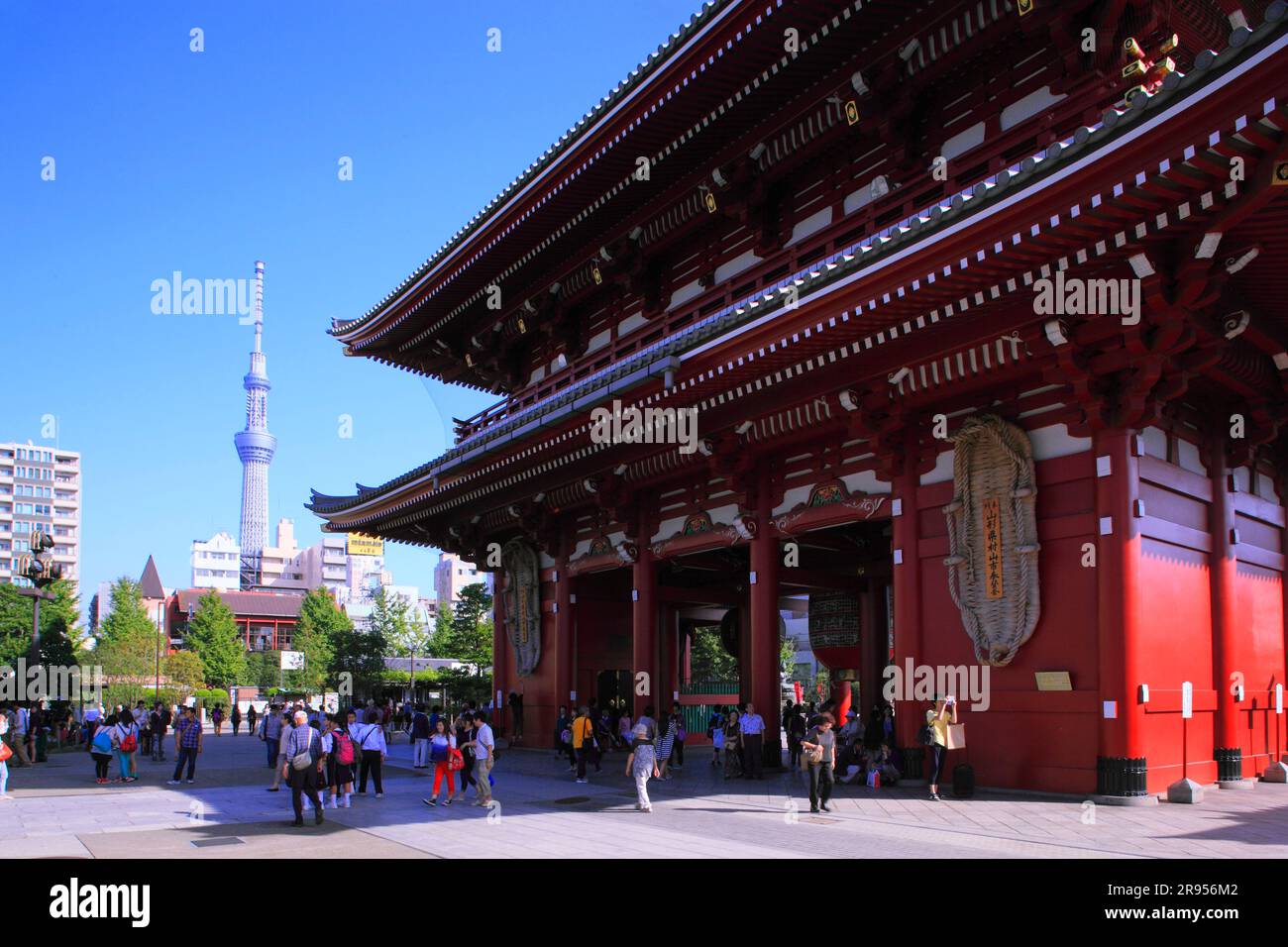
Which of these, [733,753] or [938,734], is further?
[733,753]

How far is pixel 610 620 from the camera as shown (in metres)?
30.4

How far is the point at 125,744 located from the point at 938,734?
18.6 m

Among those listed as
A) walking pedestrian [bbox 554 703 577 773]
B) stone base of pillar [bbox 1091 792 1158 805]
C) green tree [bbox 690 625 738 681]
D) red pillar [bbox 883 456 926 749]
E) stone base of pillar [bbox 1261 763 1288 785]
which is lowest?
green tree [bbox 690 625 738 681]

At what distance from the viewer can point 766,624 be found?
70.9ft

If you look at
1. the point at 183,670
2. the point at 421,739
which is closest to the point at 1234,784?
the point at 421,739

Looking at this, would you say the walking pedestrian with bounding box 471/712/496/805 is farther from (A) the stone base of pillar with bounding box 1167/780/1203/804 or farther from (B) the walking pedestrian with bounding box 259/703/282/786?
(A) the stone base of pillar with bounding box 1167/780/1203/804

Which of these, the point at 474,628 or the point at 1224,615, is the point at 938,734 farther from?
the point at 474,628

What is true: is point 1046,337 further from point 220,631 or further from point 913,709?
point 220,631

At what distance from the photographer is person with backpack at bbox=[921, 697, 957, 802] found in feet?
54.3

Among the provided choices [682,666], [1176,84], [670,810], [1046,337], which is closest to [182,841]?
[670,810]

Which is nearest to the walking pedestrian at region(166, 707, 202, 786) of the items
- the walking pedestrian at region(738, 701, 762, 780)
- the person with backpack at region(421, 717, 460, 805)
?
the person with backpack at region(421, 717, 460, 805)

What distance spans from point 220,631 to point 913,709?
A: 275 feet

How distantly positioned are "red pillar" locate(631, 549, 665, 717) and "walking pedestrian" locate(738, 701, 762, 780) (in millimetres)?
4159

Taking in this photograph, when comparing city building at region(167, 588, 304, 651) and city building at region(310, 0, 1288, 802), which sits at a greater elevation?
city building at region(310, 0, 1288, 802)
